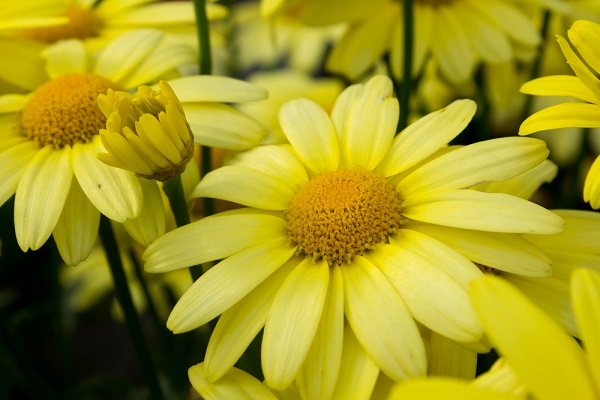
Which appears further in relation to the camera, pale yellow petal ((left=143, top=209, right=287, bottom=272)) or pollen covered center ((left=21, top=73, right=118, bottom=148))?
pollen covered center ((left=21, top=73, right=118, bottom=148))

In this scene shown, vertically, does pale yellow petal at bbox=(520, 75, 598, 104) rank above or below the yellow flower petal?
above

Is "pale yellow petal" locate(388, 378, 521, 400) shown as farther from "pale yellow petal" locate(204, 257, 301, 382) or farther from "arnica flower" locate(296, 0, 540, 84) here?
"arnica flower" locate(296, 0, 540, 84)

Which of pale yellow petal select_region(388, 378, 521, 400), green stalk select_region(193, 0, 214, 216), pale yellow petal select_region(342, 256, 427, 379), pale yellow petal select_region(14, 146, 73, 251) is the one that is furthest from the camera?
green stalk select_region(193, 0, 214, 216)

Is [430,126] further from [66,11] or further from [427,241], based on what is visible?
[66,11]

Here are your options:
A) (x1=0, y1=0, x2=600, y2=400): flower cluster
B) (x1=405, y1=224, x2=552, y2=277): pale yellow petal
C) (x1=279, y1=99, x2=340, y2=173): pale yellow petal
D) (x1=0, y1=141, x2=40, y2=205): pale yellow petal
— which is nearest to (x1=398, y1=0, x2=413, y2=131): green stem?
(x1=0, y1=0, x2=600, y2=400): flower cluster

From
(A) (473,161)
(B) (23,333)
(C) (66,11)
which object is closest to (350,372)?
(A) (473,161)

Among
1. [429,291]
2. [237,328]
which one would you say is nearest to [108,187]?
[237,328]

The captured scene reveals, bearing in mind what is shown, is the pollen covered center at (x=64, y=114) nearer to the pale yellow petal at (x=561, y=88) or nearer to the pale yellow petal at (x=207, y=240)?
the pale yellow petal at (x=207, y=240)
